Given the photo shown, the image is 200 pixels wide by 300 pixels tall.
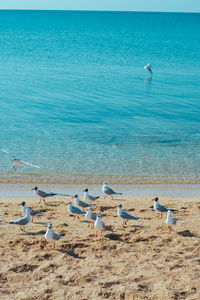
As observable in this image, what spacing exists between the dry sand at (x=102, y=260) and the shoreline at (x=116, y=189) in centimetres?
344

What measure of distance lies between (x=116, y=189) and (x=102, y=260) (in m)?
7.83

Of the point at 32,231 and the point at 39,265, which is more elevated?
the point at 32,231

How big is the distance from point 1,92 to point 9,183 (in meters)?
20.3

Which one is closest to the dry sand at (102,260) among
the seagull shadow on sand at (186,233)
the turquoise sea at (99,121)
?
the seagull shadow on sand at (186,233)

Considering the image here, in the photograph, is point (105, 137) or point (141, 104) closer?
point (105, 137)

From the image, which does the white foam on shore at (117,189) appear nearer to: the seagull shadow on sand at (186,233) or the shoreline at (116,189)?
the shoreline at (116,189)

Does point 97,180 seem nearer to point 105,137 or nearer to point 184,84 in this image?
point 105,137

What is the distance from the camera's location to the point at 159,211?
13.3 m

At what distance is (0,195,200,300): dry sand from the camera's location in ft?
28.6

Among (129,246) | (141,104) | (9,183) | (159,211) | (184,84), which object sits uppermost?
(184,84)

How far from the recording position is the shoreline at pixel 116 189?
56.6 ft

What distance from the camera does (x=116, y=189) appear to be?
17.8 meters

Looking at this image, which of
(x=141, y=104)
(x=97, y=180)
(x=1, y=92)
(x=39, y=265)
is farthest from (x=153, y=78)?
(x=39, y=265)

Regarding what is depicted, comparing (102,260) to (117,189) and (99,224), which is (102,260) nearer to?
(99,224)
